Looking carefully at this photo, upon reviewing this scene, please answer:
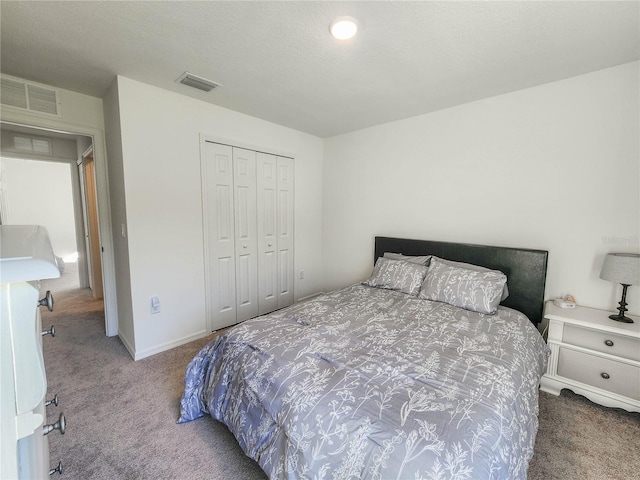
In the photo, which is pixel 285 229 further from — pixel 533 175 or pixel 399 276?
pixel 533 175

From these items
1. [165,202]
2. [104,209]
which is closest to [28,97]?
[104,209]

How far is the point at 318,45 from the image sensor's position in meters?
1.78

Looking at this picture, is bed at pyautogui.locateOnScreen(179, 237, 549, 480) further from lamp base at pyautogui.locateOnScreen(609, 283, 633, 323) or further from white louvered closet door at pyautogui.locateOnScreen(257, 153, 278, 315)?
white louvered closet door at pyautogui.locateOnScreen(257, 153, 278, 315)

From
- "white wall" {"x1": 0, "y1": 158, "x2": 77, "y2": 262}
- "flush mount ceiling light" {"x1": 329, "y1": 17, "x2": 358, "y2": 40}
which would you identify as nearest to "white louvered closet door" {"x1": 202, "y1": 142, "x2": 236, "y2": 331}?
"flush mount ceiling light" {"x1": 329, "y1": 17, "x2": 358, "y2": 40}

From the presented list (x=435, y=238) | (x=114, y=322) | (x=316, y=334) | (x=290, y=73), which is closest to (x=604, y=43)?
(x=435, y=238)

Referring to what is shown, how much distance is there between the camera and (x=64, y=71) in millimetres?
2117

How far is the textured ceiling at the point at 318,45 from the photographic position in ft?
4.87

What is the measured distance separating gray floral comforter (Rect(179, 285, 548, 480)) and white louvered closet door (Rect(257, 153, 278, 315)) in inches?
59.3

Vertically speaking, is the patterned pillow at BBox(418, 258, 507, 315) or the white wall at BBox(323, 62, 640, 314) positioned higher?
the white wall at BBox(323, 62, 640, 314)

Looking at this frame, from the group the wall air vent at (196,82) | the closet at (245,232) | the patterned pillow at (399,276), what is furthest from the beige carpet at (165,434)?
the wall air vent at (196,82)

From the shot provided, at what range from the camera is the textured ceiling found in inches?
58.4

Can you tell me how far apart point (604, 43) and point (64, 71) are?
3.78m

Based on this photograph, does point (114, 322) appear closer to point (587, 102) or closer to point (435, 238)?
point (435, 238)

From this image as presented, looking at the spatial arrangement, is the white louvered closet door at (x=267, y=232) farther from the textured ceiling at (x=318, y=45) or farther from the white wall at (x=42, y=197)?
the white wall at (x=42, y=197)
